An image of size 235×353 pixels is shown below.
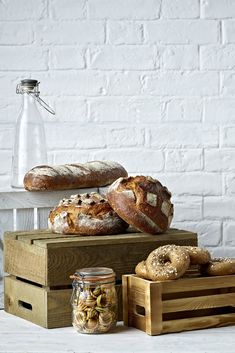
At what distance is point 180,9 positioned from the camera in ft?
9.30

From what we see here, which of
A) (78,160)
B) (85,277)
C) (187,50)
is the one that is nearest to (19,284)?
(85,277)

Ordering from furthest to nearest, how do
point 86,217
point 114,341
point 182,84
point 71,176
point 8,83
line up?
point 182,84 < point 8,83 < point 71,176 < point 86,217 < point 114,341

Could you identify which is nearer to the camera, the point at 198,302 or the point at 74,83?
the point at 198,302

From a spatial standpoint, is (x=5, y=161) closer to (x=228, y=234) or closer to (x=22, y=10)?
(x=22, y=10)

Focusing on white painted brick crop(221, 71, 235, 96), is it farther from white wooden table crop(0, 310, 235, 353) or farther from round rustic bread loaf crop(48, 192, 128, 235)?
white wooden table crop(0, 310, 235, 353)

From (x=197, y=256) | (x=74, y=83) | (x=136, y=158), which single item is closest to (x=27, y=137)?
(x=74, y=83)

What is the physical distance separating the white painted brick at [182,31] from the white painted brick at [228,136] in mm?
297

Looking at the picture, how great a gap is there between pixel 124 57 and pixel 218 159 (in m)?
0.46

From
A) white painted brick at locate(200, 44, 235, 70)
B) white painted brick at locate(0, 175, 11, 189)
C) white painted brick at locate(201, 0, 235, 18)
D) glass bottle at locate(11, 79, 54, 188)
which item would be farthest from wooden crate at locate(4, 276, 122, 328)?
white painted brick at locate(201, 0, 235, 18)

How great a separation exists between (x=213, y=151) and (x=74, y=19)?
635 mm

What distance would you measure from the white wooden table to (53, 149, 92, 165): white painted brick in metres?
0.79

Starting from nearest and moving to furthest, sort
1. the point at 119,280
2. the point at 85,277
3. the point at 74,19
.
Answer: the point at 85,277
the point at 119,280
the point at 74,19

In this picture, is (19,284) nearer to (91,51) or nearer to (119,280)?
(119,280)

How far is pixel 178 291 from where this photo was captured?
202cm
